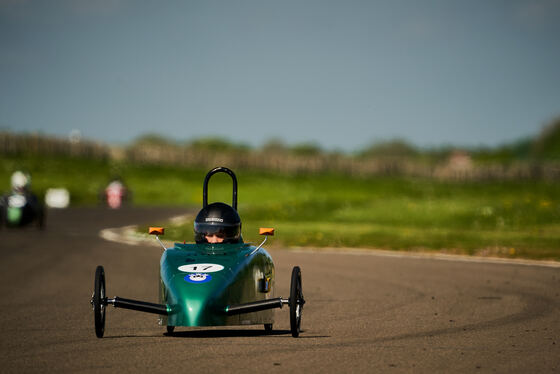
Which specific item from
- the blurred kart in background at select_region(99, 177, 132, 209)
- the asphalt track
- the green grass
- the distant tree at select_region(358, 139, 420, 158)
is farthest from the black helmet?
the distant tree at select_region(358, 139, 420, 158)

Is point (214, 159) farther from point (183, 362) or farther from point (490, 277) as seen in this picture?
point (183, 362)

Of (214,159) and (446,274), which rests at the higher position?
(214,159)

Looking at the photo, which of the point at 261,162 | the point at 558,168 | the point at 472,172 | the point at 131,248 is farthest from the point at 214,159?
the point at 131,248

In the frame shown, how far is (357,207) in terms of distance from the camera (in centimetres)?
4062

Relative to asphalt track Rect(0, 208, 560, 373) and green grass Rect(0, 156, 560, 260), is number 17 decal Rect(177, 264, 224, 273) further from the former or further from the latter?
green grass Rect(0, 156, 560, 260)

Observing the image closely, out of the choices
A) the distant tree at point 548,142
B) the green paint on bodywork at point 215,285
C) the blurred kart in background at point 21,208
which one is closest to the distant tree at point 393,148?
the distant tree at point 548,142

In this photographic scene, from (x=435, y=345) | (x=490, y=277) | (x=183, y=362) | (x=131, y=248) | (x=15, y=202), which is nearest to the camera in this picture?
(x=183, y=362)

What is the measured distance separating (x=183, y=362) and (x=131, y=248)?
1579 centimetres

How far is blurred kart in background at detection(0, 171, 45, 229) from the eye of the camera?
1168 inches

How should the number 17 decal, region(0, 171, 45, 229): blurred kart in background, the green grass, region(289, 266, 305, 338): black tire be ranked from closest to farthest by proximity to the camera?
region(289, 266, 305, 338): black tire → the number 17 decal → the green grass → region(0, 171, 45, 229): blurred kart in background

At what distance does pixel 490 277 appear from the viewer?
55.8ft

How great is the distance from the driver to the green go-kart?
0.17m

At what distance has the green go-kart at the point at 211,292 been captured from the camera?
9.20m

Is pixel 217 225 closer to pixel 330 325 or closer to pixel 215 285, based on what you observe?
pixel 215 285
